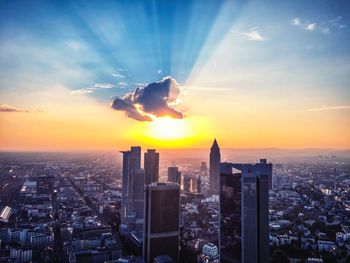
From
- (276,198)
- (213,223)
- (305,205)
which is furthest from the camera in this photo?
(276,198)

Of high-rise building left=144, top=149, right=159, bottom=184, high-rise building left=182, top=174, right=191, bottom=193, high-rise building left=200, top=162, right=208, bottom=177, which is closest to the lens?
high-rise building left=144, top=149, right=159, bottom=184

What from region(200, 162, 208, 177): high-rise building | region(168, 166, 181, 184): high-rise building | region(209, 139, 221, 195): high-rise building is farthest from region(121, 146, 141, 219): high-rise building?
region(200, 162, 208, 177): high-rise building

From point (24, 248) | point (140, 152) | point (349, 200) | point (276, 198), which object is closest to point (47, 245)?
point (24, 248)

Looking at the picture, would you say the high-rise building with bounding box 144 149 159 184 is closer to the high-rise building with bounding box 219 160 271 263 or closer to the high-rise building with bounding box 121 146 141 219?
the high-rise building with bounding box 121 146 141 219

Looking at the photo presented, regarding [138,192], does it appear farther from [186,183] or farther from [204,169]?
[204,169]

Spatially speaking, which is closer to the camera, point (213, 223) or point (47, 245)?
point (47, 245)

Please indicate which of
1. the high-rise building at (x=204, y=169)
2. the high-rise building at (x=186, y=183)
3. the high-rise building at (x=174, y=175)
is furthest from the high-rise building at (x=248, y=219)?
the high-rise building at (x=204, y=169)

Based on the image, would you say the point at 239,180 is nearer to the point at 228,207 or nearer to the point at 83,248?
the point at 228,207
